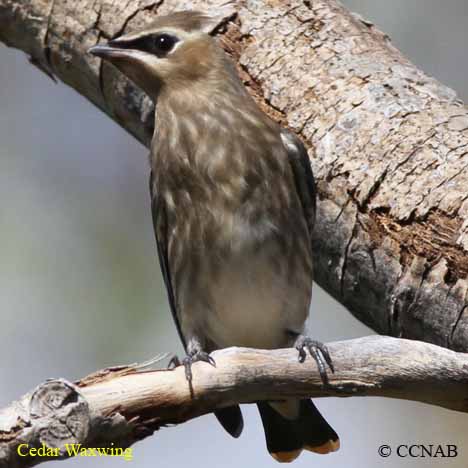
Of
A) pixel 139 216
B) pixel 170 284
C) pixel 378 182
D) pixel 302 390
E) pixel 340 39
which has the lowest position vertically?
pixel 139 216

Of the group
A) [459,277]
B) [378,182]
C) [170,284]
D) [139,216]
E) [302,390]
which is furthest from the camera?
[139,216]

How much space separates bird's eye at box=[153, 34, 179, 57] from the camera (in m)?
4.92

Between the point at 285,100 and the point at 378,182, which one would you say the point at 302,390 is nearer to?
the point at 378,182

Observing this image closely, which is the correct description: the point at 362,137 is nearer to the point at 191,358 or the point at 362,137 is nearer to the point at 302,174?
the point at 302,174

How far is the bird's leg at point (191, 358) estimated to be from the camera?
3285mm

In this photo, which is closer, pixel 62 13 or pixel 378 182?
pixel 378 182

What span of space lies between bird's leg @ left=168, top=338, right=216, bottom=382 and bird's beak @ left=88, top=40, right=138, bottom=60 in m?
1.22

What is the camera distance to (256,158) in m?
4.78

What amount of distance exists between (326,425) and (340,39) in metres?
1.63

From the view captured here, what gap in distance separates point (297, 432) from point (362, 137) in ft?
4.28

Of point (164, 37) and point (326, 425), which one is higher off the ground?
point (164, 37)

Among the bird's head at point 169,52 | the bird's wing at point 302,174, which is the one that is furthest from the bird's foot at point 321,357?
the bird's head at point 169,52

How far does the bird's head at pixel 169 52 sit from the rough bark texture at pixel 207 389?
1.87m

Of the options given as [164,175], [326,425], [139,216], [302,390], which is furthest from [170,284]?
[139,216]
